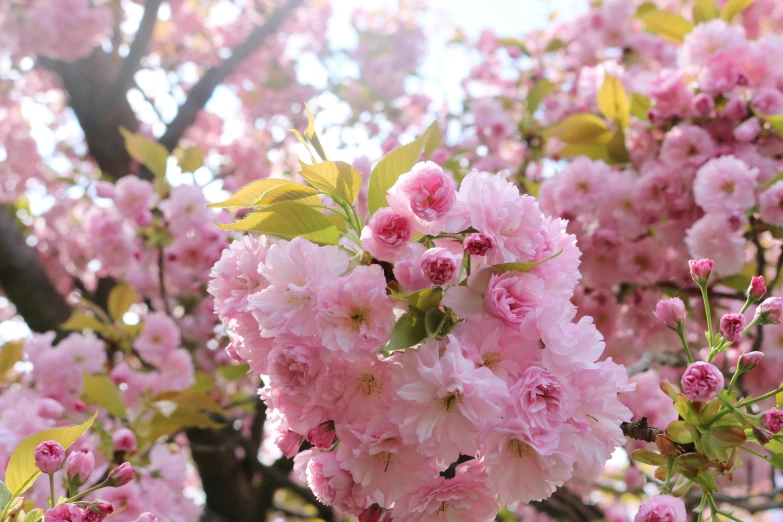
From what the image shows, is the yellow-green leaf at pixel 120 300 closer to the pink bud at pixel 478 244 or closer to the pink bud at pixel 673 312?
the pink bud at pixel 478 244

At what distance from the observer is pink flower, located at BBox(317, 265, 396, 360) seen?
726mm

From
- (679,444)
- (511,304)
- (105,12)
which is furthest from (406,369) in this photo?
(105,12)

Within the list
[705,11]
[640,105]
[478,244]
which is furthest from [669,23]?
[478,244]

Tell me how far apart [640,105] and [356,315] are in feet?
A: 4.89

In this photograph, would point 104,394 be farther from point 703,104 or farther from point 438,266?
point 703,104

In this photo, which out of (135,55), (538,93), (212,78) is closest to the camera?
(538,93)

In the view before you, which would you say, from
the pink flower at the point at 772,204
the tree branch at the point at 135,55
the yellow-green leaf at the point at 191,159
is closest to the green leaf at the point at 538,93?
the pink flower at the point at 772,204

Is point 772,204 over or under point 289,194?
under

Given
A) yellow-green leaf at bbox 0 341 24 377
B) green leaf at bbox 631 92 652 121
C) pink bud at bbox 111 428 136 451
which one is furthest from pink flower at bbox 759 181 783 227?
yellow-green leaf at bbox 0 341 24 377

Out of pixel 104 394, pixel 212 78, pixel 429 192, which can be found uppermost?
pixel 429 192

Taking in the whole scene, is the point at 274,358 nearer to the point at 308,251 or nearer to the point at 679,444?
the point at 308,251

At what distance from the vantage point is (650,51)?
2861 millimetres

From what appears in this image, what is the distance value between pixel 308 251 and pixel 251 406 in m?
1.97

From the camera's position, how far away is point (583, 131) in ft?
6.14
